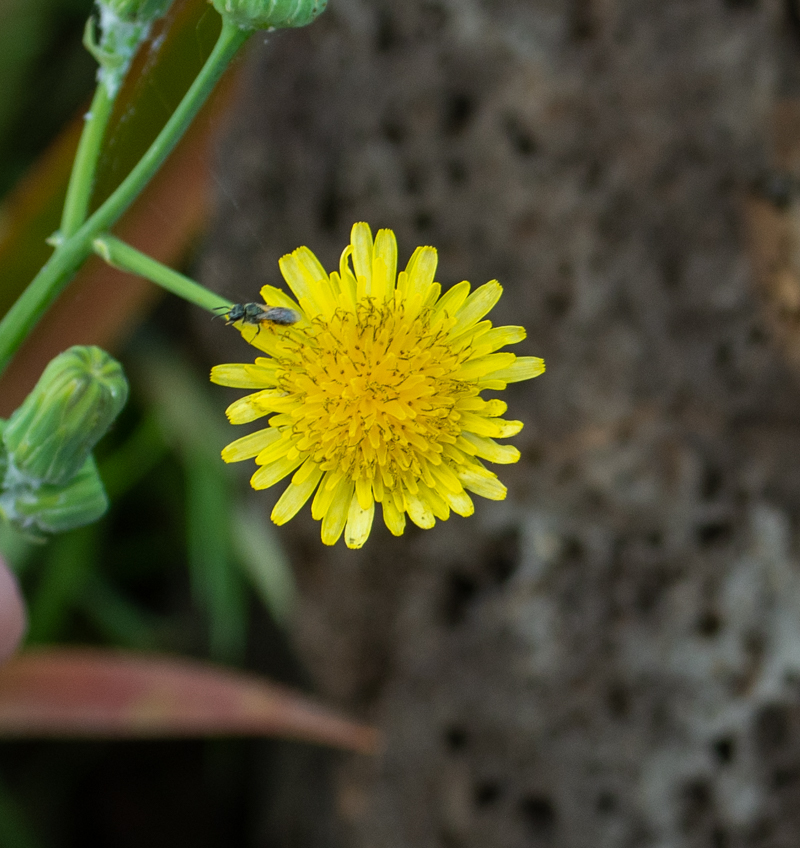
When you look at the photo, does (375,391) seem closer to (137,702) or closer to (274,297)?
(274,297)

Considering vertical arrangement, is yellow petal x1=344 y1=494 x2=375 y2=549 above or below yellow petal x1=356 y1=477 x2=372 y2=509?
below

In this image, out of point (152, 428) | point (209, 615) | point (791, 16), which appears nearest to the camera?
point (791, 16)

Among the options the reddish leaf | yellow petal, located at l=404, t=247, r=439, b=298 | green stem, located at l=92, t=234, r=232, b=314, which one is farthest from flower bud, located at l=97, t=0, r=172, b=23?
the reddish leaf

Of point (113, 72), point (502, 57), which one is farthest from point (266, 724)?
point (502, 57)

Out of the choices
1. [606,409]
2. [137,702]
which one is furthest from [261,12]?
[137,702]

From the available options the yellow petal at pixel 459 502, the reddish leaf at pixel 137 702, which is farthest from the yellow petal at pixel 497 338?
the reddish leaf at pixel 137 702

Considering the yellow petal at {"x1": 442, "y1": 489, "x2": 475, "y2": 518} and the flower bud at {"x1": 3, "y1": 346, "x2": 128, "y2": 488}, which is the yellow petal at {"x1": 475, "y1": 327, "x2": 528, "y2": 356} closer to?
the yellow petal at {"x1": 442, "y1": 489, "x2": 475, "y2": 518}

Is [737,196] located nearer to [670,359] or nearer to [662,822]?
[670,359]
